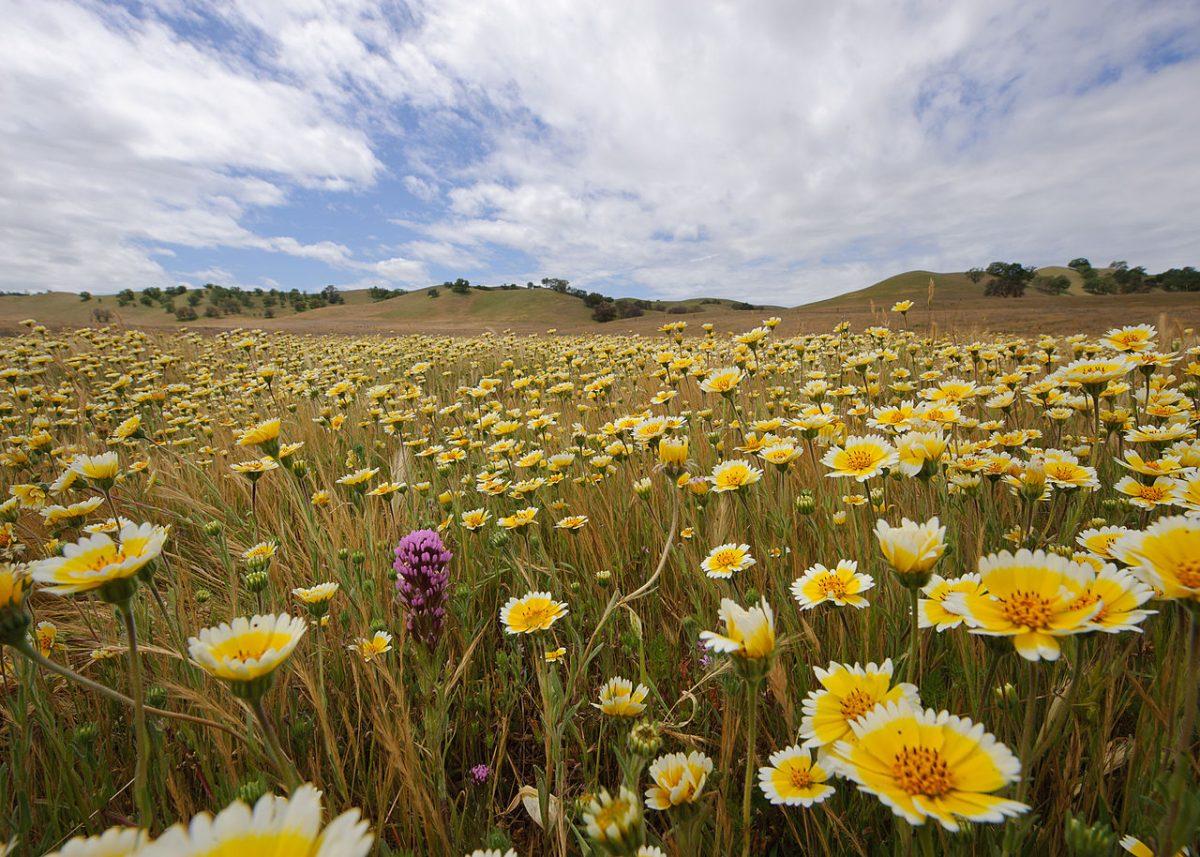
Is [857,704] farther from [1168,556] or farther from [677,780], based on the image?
[1168,556]

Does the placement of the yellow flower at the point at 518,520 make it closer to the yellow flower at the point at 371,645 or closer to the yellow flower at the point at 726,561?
the yellow flower at the point at 371,645

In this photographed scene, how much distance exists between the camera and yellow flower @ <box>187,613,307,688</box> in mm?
930

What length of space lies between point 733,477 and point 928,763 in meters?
1.39

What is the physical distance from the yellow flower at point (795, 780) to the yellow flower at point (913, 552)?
0.43m

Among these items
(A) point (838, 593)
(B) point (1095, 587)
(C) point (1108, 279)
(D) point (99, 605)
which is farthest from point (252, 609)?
(C) point (1108, 279)

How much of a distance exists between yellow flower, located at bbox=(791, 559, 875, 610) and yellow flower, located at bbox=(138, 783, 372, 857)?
50.0 inches

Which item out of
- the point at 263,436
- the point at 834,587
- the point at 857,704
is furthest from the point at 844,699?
the point at 263,436

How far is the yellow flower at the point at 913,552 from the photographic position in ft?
3.52

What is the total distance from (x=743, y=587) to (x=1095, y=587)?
1.37 metres

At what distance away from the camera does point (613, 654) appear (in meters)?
2.17

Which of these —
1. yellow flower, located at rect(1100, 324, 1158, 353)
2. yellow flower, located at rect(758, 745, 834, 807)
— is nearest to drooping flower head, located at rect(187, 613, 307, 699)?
yellow flower, located at rect(758, 745, 834, 807)

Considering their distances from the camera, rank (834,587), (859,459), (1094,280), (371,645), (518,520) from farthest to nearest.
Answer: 1. (1094,280)
2. (518,520)
3. (859,459)
4. (371,645)
5. (834,587)

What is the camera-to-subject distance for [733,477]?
7.28 feet

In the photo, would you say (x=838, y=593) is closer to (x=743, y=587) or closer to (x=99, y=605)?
(x=743, y=587)
